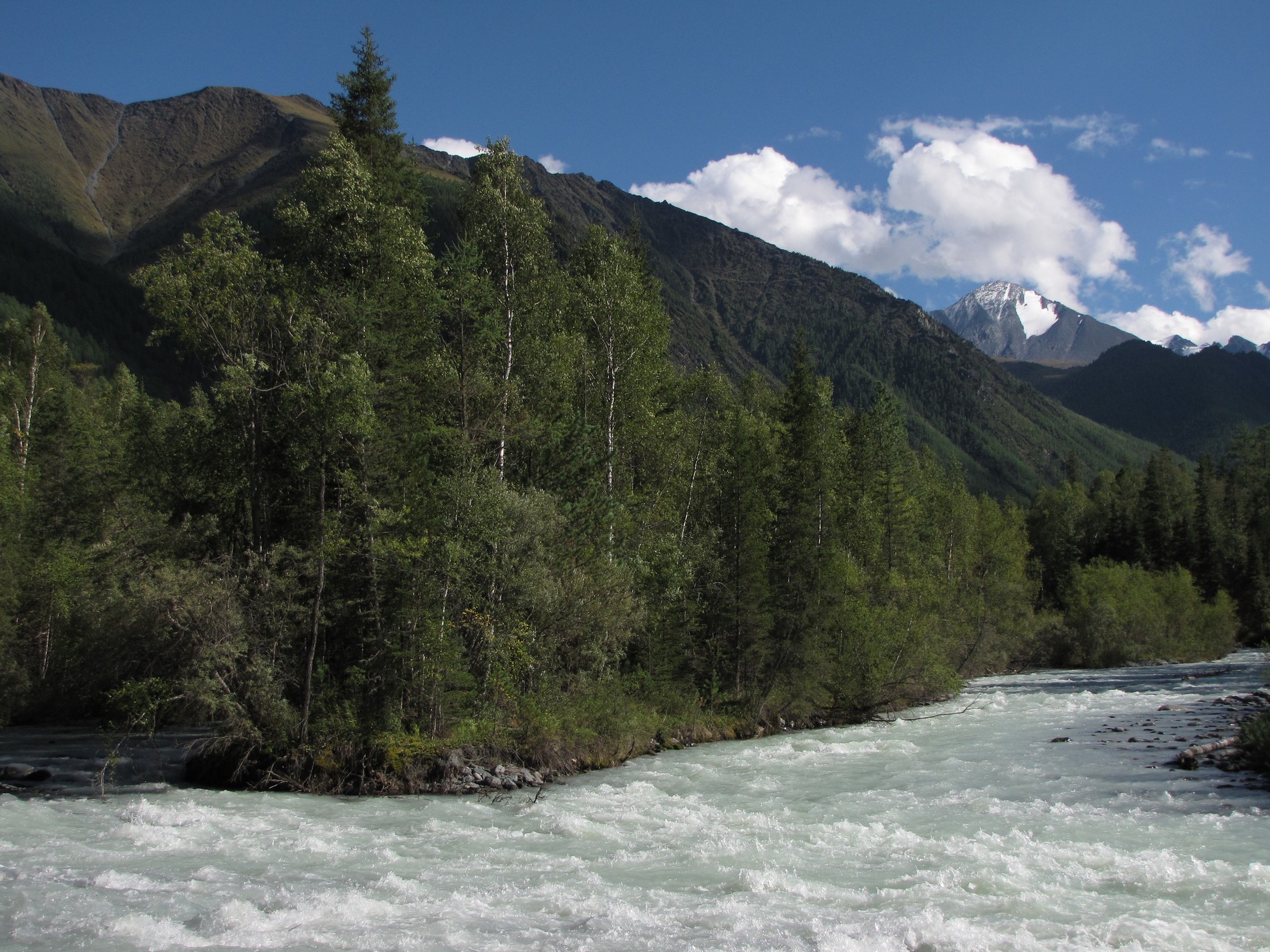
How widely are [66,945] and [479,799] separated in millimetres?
10369

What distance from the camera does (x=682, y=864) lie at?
13.5 m

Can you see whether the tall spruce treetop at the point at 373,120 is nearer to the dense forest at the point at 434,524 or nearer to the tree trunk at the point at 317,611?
the dense forest at the point at 434,524

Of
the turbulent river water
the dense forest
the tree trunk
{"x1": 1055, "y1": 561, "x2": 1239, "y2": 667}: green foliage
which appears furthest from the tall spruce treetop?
{"x1": 1055, "y1": 561, "x2": 1239, "y2": 667}: green foliage

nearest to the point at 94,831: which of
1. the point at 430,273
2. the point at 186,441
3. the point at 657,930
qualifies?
the point at 657,930

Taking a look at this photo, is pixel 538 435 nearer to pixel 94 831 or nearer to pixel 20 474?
pixel 94 831

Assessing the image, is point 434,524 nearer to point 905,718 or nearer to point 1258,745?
point 905,718

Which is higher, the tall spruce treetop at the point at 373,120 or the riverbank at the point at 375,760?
the tall spruce treetop at the point at 373,120

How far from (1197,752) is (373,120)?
34380mm

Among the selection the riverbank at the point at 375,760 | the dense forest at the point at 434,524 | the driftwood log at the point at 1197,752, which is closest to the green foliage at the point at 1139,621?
the dense forest at the point at 434,524

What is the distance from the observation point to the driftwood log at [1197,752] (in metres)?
21.3

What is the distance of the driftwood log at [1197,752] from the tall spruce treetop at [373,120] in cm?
3057

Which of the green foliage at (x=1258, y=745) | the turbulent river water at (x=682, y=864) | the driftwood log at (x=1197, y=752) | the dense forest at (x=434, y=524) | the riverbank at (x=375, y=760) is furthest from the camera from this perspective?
the driftwood log at (x=1197, y=752)

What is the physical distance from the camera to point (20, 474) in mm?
38500

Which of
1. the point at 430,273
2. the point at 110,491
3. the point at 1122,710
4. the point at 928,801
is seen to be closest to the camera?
the point at 928,801
